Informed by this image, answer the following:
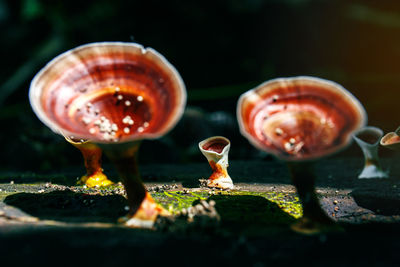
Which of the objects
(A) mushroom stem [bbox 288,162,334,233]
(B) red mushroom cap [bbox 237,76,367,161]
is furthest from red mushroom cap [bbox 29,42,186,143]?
(A) mushroom stem [bbox 288,162,334,233]

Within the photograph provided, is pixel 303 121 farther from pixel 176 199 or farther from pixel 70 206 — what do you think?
pixel 70 206

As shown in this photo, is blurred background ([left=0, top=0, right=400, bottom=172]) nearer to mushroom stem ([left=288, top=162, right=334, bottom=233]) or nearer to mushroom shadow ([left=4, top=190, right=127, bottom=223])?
mushroom shadow ([left=4, top=190, right=127, bottom=223])

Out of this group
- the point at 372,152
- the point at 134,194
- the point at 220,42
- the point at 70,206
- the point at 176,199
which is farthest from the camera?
the point at 220,42

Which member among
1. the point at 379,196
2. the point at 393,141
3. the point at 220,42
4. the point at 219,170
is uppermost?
the point at 220,42

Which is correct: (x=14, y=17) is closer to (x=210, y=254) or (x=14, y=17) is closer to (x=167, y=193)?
(x=167, y=193)

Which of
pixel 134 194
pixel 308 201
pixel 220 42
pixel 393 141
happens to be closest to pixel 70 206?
pixel 134 194

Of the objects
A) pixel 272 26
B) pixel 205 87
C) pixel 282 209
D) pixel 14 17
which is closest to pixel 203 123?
pixel 205 87
